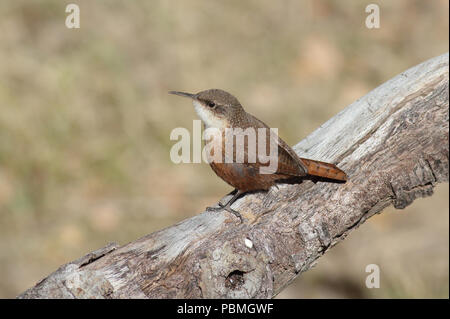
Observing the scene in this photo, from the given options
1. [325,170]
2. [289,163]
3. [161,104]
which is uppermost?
[161,104]

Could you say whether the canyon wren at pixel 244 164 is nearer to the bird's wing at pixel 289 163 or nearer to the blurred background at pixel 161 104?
the bird's wing at pixel 289 163

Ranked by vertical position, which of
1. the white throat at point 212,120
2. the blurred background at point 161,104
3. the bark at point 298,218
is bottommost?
the bark at point 298,218

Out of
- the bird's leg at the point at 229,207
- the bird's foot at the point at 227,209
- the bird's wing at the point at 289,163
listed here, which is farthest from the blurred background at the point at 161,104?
the bird's foot at the point at 227,209

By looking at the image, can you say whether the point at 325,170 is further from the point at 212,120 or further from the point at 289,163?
the point at 212,120

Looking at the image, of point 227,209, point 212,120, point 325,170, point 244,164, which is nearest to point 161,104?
point 212,120
